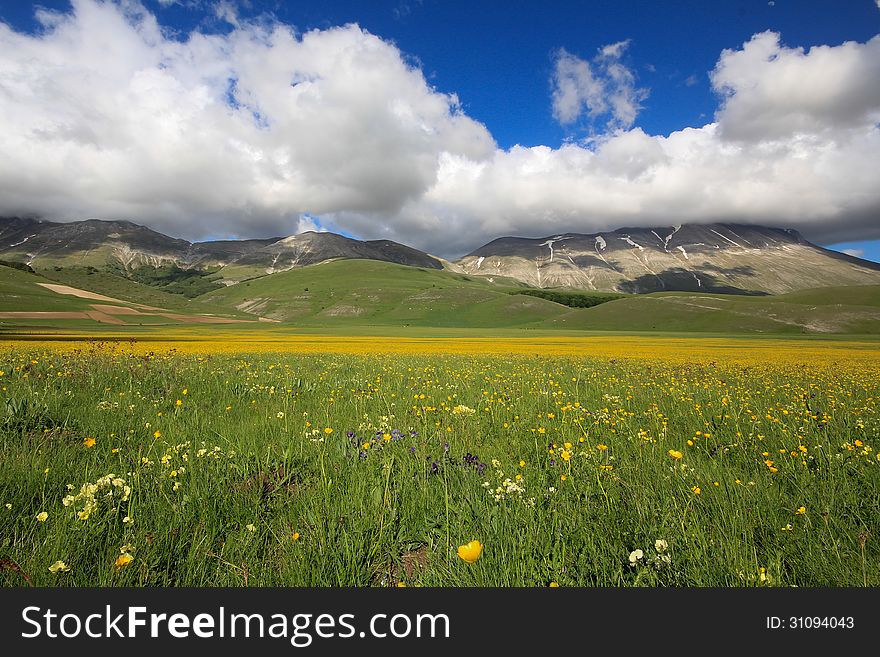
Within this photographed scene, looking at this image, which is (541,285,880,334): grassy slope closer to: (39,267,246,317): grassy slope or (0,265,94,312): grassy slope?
(39,267,246,317): grassy slope

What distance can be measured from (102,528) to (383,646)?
2284 millimetres

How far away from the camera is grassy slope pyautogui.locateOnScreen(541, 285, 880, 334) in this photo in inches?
4705

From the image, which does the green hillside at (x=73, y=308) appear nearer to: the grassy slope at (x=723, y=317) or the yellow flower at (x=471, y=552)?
the yellow flower at (x=471, y=552)

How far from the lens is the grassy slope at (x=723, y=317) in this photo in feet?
392

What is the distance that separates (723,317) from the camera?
13200cm

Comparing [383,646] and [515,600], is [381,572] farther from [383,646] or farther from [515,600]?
[515,600]

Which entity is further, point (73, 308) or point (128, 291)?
point (128, 291)

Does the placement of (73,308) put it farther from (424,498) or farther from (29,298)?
(424,498)

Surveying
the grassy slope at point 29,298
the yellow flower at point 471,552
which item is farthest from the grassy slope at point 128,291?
the yellow flower at point 471,552

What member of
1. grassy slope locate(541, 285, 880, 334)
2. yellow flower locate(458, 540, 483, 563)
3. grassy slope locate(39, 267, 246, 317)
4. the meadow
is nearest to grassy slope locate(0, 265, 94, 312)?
grassy slope locate(39, 267, 246, 317)

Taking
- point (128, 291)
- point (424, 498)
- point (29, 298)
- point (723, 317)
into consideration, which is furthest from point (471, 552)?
point (128, 291)

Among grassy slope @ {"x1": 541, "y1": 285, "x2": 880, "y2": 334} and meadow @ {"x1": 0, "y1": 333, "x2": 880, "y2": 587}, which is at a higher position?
grassy slope @ {"x1": 541, "y1": 285, "x2": 880, "y2": 334}

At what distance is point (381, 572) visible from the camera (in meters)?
2.85

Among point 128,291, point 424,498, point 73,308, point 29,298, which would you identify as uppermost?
point 128,291
